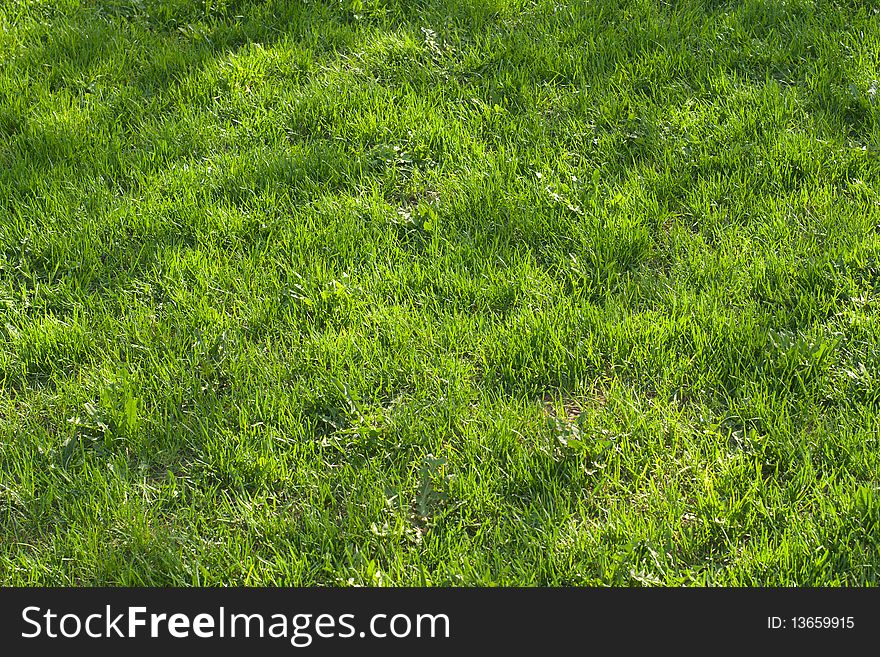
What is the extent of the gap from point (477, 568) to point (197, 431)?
1.12 meters

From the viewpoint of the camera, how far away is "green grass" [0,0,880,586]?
2932mm

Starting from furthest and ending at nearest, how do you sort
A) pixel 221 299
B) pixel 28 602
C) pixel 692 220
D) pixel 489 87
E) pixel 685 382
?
1. pixel 489 87
2. pixel 692 220
3. pixel 221 299
4. pixel 685 382
5. pixel 28 602

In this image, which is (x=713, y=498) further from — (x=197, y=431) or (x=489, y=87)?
(x=489, y=87)

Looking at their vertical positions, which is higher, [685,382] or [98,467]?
[685,382]

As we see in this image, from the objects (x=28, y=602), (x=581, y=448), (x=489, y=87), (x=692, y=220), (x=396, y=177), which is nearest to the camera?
(x=28, y=602)

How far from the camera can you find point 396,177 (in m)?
4.37

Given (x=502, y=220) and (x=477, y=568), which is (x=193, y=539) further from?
(x=502, y=220)

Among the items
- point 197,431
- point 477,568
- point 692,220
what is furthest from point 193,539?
point 692,220

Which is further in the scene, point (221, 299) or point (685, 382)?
point (221, 299)

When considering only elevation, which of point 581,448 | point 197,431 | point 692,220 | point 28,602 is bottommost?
point 28,602

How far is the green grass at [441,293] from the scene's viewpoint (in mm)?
2932

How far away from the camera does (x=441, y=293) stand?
3758mm

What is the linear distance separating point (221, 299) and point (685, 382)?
6.10 feet

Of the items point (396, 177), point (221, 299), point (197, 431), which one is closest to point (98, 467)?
point (197, 431)
